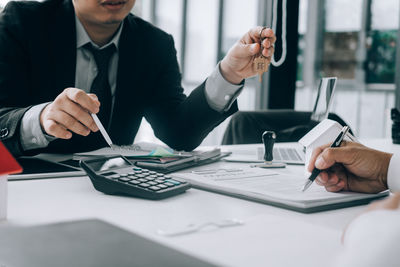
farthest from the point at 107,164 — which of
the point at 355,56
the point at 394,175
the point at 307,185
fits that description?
the point at 355,56

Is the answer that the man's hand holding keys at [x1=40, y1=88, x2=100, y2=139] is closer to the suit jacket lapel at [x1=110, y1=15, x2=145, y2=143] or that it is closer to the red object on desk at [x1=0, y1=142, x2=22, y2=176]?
the red object on desk at [x1=0, y1=142, x2=22, y2=176]

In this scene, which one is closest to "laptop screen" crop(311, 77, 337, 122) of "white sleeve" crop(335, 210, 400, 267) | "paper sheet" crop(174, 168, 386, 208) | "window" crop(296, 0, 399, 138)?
"paper sheet" crop(174, 168, 386, 208)

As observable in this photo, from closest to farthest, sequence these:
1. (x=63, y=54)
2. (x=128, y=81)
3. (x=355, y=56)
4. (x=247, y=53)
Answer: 1. (x=247, y=53)
2. (x=63, y=54)
3. (x=128, y=81)
4. (x=355, y=56)

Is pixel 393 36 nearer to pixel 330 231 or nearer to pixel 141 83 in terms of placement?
pixel 141 83

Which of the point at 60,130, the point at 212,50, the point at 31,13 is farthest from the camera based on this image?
the point at 212,50

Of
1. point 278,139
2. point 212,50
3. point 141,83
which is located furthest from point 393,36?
point 141,83

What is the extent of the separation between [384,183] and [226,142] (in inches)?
49.0

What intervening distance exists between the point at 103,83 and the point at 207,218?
1.00m

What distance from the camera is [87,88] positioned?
5.25ft

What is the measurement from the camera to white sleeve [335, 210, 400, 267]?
1.29ft

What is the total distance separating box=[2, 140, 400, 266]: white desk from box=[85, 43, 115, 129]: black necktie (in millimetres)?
642

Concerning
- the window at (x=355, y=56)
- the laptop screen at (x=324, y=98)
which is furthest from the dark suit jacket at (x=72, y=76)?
the window at (x=355, y=56)

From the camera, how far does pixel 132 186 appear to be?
30.8 inches

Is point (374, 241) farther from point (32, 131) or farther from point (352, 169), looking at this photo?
point (32, 131)
